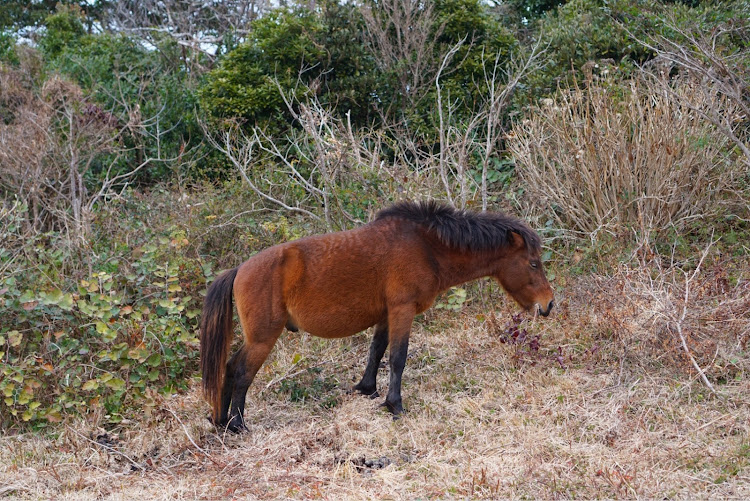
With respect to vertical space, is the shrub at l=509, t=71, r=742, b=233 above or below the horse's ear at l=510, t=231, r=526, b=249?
above

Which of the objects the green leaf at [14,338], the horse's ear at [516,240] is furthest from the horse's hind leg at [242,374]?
the horse's ear at [516,240]

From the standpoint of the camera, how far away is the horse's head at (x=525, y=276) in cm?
600

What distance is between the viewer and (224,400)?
563cm

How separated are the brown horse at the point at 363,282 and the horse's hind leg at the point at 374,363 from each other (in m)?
0.02

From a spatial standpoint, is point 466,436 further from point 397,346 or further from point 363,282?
point 363,282

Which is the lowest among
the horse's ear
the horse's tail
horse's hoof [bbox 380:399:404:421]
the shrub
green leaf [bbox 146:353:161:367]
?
green leaf [bbox 146:353:161:367]

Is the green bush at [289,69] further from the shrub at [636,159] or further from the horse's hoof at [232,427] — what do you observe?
the horse's hoof at [232,427]

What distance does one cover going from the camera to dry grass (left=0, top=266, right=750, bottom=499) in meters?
4.43

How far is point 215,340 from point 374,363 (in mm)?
1388

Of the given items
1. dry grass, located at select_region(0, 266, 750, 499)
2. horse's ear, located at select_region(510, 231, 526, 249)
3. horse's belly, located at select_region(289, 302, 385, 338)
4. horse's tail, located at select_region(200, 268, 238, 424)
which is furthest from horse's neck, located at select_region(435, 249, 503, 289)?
horse's tail, located at select_region(200, 268, 238, 424)

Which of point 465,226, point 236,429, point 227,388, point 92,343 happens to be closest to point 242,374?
point 227,388

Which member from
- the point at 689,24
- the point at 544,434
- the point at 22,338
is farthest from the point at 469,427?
the point at 689,24

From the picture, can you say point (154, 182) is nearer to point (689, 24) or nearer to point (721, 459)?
point (689, 24)

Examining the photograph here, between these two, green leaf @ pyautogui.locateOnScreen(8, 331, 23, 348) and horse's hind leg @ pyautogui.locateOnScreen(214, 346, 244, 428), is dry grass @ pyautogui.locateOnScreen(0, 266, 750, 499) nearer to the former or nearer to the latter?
horse's hind leg @ pyautogui.locateOnScreen(214, 346, 244, 428)
